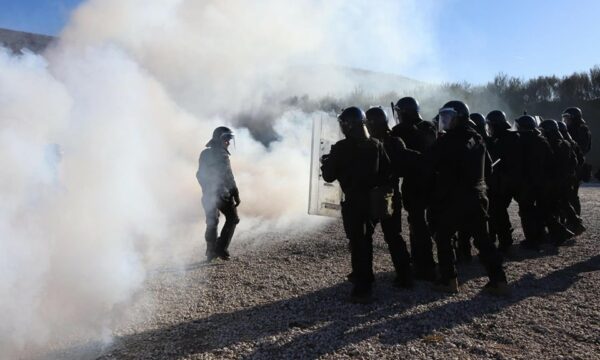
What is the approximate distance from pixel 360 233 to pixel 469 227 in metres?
1.25

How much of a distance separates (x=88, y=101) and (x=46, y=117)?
0.96 meters

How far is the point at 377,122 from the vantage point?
5.93 metres

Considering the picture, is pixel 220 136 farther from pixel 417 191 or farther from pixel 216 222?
pixel 417 191

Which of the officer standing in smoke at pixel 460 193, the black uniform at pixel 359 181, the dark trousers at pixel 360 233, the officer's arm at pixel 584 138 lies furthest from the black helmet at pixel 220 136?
the officer's arm at pixel 584 138

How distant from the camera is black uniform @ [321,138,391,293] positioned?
537 cm

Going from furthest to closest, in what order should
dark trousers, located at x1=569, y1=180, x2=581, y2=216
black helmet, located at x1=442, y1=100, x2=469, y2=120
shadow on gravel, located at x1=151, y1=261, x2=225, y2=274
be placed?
dark trousers, located at x1=569, y1=180, x2=581, y2=216 < shadow on gravel, located at x1=151, y1=261, x2=225, y2=274 < black helmet, located at x1=442, y1=100, x2=469, y2=120

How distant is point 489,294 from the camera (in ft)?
18.5

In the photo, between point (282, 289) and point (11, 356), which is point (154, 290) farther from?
point (11, 356)

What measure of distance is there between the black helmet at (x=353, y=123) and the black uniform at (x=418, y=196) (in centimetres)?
98

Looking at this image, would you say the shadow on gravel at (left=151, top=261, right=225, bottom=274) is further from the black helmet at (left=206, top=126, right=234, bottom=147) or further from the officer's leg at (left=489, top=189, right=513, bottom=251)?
the officer's leg at (left=489, top=189, right=513, bottom=251)

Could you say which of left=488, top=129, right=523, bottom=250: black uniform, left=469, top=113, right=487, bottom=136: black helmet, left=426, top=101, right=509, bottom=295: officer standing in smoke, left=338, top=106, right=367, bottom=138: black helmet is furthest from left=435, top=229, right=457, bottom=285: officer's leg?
left=469, top=113, right=487, bottom=136: black helmet

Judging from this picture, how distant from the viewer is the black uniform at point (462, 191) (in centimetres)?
547

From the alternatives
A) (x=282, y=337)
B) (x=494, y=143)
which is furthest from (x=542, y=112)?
(x=282, y=337)

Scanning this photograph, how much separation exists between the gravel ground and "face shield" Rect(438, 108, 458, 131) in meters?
1.97
